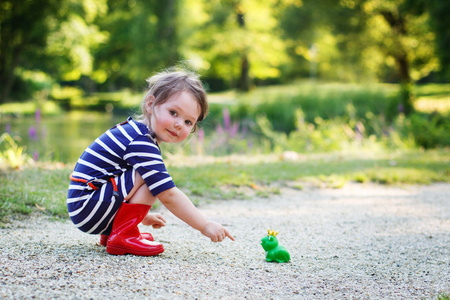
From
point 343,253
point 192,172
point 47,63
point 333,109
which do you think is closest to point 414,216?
point 343,253

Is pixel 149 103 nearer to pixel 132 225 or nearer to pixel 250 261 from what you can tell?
pixel 132 225

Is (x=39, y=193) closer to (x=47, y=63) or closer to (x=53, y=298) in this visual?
(x=53, y=298)

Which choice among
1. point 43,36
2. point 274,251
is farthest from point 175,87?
point 43,36

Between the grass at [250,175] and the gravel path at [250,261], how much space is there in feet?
1.32

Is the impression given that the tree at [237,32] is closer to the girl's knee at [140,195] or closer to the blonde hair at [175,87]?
the blonde hair at [175,87]

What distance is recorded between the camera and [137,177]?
2297 millimetres

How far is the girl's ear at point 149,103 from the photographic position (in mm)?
2441

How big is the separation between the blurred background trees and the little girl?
9.79 meters

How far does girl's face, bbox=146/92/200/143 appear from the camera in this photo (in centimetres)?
236

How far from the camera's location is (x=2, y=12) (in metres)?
14.7

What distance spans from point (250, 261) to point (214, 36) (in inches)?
981

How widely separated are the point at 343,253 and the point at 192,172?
2571 millimetres

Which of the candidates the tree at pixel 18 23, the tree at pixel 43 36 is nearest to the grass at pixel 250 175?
the tree at pixel 18 23

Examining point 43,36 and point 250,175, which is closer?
point 250,175
